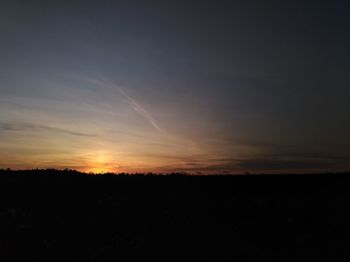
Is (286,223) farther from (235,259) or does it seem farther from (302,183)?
(302,183)

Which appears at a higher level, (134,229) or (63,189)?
(63,189)

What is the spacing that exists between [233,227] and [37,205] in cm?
1159

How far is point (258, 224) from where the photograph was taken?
26391 mm

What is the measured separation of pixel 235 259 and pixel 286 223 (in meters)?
6.32

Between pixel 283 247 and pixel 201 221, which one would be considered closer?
pixel 283 247

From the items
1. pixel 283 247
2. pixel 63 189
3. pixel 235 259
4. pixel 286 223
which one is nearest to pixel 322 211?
pixel 286 223

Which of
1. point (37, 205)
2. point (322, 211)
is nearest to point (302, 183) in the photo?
point (322, 211)

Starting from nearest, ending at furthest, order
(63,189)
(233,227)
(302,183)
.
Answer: (233,227) < (63,189) < (302,183)

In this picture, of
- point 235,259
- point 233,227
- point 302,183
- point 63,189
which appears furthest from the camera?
point 302,183

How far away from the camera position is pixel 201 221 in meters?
26.1

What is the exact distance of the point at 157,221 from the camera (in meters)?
25.4

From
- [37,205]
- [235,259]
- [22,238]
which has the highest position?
[37,205]

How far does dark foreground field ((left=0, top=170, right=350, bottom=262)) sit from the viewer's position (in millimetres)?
21922

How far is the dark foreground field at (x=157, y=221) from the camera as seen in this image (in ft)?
71.9
